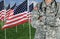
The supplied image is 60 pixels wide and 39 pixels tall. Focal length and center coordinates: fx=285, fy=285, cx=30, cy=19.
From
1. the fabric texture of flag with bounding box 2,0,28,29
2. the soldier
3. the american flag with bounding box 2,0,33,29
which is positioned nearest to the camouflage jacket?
the soldier

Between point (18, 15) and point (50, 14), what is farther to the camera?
point (18, 15)

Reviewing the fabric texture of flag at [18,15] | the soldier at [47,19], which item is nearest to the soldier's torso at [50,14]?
the soldier at [47,19]

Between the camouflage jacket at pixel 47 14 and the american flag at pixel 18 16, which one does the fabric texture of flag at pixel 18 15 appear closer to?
the american flag at pixel 18 16

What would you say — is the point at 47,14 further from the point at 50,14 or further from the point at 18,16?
the point at 18,16

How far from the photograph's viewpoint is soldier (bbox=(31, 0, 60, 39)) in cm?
308

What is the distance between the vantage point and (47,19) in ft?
10.1

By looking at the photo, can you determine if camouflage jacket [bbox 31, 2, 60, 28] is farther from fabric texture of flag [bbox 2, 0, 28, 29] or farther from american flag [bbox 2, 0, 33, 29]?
fabric texture of flag [bbox 2, 0, 28, 29]

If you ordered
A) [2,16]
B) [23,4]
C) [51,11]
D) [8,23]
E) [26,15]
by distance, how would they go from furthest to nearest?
[2,16], [26,15], [23,4], [8,23], [51,11]

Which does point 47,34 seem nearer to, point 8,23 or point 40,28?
point 40,28

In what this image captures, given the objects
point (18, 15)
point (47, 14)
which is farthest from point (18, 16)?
point (47, 14)

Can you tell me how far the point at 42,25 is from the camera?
10.3 feet

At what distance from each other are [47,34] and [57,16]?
23cm

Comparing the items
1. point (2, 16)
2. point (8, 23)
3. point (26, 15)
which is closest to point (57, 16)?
point (8, 23)

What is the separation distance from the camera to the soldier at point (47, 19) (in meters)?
3.08
